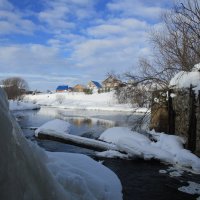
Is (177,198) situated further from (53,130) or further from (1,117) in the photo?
(53,130)

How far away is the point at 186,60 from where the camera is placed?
25.5m

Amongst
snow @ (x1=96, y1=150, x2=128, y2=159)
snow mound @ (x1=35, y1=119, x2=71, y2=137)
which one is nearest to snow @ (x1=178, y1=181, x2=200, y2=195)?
snow @ (x1=96, y1=150, x2=128, y2=159)

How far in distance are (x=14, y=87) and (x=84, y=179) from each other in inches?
2871

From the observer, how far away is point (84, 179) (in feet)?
18.9

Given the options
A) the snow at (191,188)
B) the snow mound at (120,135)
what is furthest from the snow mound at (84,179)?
the snow mound at (120,135)

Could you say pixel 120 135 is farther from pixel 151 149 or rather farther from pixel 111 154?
pixel 151 149

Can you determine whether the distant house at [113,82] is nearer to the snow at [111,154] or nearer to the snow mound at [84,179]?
the snow at [111,154]

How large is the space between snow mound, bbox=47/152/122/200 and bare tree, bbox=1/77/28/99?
65.2m

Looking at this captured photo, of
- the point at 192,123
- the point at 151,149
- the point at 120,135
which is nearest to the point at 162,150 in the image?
the point at 151,149

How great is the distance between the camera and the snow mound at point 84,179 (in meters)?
5.17

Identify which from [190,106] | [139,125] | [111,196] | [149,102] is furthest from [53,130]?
[111,196]

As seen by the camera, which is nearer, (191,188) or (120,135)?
(191,188)

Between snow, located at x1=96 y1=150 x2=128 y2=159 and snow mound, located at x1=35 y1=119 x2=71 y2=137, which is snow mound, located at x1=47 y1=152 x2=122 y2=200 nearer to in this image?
snow, located at x1=96 y1=150 x2=128 y2=159

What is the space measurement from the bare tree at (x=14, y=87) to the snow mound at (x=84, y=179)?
214 feet
